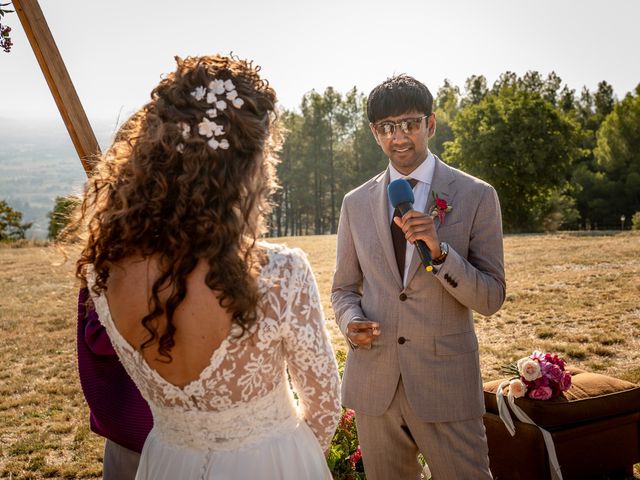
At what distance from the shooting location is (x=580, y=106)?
64250 mm

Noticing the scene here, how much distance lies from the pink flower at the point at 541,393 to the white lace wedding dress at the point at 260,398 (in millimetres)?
2490

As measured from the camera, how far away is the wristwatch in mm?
2650

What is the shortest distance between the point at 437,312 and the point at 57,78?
6.85 feet

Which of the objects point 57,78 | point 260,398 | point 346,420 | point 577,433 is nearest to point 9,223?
point 346,420

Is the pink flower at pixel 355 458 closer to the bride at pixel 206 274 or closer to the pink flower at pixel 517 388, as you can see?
the pink flower at pixel 517 388

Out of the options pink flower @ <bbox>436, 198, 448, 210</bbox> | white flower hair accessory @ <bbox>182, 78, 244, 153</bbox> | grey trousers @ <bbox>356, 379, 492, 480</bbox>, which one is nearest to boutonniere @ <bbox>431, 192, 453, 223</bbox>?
pink flower @ <bbox>436, 198, 448, 210</bbox>

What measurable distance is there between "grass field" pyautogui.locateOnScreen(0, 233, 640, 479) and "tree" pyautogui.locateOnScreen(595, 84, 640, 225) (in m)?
33.8

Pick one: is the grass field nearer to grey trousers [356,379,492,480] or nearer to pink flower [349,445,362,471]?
grey trousers [356,379,492,480]

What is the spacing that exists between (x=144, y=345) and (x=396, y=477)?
1727 millimetres

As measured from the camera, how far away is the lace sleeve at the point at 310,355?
1854 millimetres

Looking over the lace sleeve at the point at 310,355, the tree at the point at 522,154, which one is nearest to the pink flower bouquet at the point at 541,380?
the lace sleeve at the point at 310,355

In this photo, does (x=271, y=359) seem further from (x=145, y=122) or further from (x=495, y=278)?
(x=495, y=278)

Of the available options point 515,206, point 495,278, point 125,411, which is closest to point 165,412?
point 125,411

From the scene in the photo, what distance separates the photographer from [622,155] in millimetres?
47812
